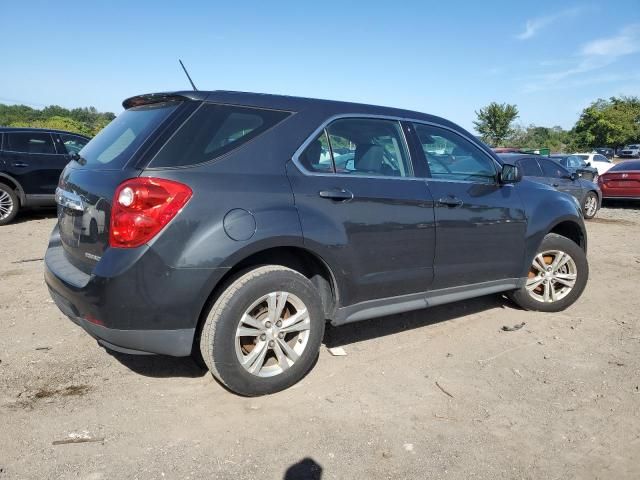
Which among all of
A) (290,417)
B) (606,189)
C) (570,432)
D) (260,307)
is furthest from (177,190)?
(606,189)

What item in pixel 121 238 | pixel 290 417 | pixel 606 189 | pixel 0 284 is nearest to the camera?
pixel 121 238

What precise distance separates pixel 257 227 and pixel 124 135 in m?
1.03

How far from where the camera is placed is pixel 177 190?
265 centimetres

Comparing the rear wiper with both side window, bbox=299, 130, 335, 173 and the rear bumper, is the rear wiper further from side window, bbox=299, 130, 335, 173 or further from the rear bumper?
side window, bbox=299, 130, 335, 173

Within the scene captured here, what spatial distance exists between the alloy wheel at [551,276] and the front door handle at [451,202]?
130 cm

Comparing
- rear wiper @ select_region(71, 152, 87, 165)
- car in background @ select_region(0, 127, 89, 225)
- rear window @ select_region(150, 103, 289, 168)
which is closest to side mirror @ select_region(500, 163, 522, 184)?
rear window @ select_region(150, 103, 289, 168)

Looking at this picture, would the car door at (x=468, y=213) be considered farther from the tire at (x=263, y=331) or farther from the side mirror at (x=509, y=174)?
the tire at (x=263, y=331)

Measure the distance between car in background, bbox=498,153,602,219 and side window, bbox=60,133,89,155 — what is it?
326 inches

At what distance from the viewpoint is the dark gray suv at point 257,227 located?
2643mm

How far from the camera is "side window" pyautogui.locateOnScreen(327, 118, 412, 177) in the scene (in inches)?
132

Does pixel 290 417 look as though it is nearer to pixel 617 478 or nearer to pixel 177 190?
pixel 177 190

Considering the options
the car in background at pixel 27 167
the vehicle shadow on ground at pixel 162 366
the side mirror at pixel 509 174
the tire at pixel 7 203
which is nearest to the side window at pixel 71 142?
the car in background at pixel 27 167

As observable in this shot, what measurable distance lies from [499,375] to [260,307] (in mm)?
1718

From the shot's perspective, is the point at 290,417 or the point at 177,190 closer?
the point at 177,190
